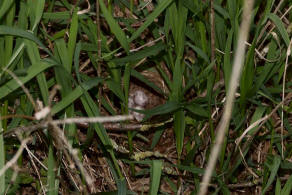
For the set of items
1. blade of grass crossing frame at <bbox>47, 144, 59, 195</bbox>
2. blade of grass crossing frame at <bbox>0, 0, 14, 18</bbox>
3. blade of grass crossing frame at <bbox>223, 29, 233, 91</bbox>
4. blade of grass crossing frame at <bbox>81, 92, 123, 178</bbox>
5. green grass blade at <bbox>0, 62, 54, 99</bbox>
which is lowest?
blade of grass crossing frame at <bbox>47, 144, 59, 195</bbox>

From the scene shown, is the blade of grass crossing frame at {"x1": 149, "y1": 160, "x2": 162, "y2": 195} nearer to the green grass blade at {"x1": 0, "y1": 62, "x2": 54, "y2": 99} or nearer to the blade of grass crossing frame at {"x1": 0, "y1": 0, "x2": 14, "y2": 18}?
the green grass blade at {"x1": 0, "y1": 62, "x2": 54, "y2": 99}

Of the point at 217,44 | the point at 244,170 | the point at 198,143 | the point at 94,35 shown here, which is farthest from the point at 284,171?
the point at 94,35

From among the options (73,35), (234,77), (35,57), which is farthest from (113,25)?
(234,77)

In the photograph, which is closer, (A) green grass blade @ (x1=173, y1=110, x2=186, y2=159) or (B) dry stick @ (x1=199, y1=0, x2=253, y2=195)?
(B) dry stick @ (x1=199, y1=0, x2=253, y2=195)

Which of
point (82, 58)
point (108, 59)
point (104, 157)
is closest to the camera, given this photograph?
point (108, 59)

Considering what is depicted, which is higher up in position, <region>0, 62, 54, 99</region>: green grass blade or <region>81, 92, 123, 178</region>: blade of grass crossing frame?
<region>0, 62, 54, 99</region>: green grass blade

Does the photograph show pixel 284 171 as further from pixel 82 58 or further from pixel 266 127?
pixel 82 58

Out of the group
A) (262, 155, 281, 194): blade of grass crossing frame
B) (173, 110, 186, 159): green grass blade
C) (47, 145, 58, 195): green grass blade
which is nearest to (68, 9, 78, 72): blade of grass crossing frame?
(47, 145, 58, 195): green grass blade

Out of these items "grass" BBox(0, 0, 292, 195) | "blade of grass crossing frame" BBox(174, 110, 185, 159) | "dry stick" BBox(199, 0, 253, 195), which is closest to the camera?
"dry stick" BBox(199, 0, 253, 195)

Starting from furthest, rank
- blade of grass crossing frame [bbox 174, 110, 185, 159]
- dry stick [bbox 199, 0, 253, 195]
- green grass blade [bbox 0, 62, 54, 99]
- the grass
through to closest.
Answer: blade of grass crossing frame [bbox 174, 110, 185, 159]
the grass
green grass blade [bbox 0, 62, 54, 99]
dry stick [bbox 199, 0, 253, 195]

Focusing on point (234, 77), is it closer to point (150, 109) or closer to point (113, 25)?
point (113, 25)
